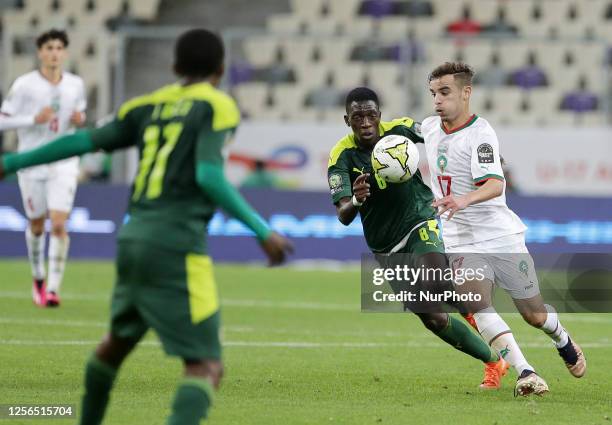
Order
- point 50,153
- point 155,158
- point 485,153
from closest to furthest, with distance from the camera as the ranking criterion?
point 155,158 < point 50,153 < point 485,153

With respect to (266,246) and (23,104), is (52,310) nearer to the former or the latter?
(23,104)

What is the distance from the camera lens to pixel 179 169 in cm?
550

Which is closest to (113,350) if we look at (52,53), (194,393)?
(194,393)

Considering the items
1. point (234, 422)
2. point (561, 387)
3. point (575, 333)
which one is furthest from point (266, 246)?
point (575, 333)

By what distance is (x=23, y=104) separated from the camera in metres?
13.1

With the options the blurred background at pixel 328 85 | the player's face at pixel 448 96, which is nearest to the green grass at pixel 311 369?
the player's face at pixel 448 96

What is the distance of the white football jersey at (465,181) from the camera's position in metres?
8.24

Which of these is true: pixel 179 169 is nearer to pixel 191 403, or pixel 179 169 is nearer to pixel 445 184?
pixel 191 403

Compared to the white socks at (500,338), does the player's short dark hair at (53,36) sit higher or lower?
higher

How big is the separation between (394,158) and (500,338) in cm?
137

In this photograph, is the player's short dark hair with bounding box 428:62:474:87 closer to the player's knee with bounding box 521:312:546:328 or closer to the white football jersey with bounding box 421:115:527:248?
the white football jersey with bounding box 421:115:527:248

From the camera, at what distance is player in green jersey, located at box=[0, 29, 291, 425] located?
538cm

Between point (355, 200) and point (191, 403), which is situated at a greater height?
point (355, 200)

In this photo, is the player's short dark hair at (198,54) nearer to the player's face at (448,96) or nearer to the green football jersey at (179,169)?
the green football jersey at (179,169)
